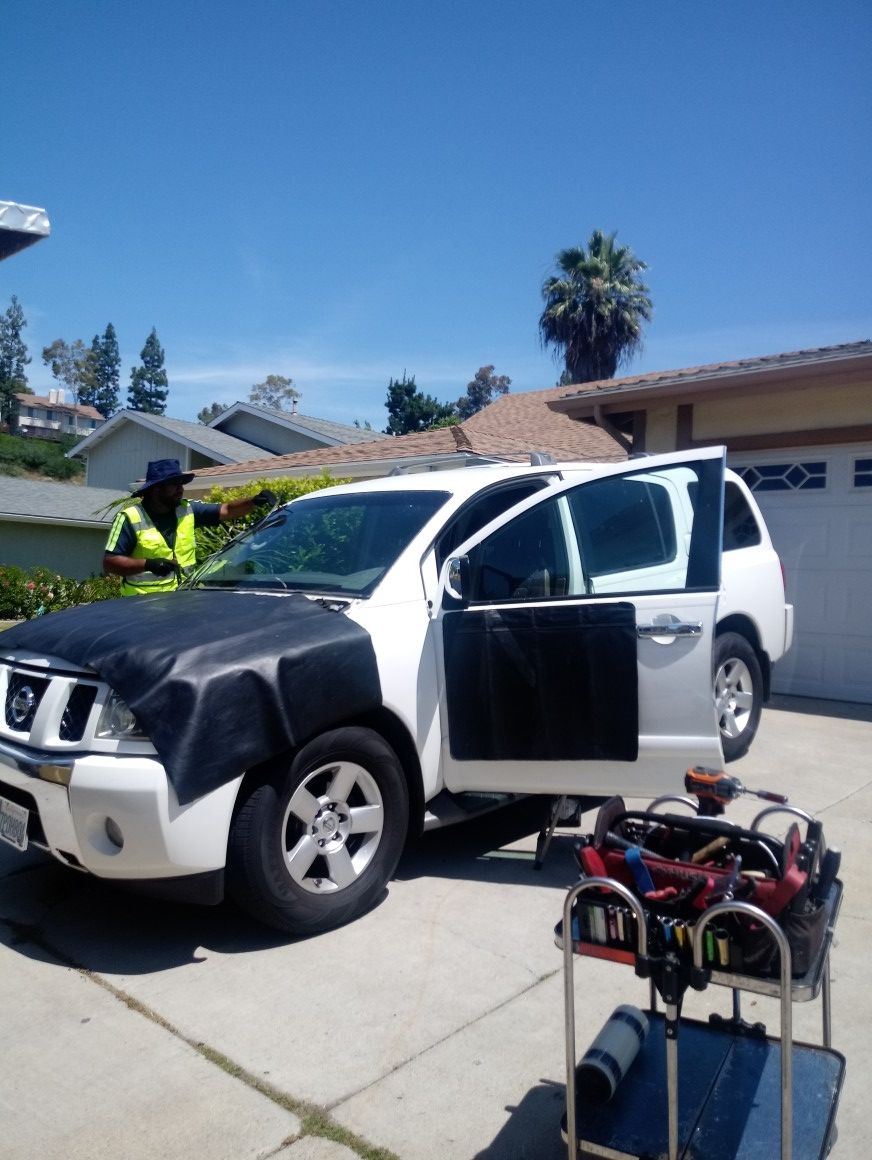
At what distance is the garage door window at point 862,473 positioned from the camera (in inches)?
337

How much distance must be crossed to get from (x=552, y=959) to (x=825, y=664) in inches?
231

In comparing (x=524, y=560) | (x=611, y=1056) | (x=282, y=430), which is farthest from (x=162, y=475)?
(x=282, y=430)

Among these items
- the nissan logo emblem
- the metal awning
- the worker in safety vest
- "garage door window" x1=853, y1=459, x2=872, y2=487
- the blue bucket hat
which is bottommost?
the nissan logo emblem

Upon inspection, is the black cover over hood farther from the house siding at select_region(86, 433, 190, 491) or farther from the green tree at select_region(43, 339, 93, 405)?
the green tree at select_region(43, 339, 93, 405)

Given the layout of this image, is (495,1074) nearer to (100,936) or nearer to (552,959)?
(552,959)

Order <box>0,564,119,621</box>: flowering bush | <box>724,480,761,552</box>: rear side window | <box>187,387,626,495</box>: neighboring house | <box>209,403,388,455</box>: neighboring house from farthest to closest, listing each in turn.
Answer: <box>209,403,388,455</box>: neighboring house, <box>0,564,119,621</box>: flowering bush, <box>187,387,626,495</box>: neighboring house, <box>724,480,761,552</box>: rear side window

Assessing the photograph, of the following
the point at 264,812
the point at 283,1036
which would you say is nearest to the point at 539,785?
the point at 264,812

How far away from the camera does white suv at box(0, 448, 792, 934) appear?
3.62 meters

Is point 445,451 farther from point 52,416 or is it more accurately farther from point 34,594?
point 52,416

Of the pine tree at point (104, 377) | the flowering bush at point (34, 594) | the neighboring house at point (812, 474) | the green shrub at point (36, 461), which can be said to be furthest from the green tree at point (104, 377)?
the neighboring house at point (812, 474)

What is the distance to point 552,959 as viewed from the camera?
3.83 metres

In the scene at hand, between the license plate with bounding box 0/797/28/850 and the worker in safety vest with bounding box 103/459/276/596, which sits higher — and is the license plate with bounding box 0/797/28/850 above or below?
below

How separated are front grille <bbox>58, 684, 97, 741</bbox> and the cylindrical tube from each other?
2.18 m

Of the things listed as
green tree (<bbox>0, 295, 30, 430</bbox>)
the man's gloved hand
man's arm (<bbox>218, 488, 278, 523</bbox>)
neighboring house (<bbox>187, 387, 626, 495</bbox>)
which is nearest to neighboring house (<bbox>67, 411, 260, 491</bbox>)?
neighboring house (<bbox>187, 387, 626, 495</bbox>)
